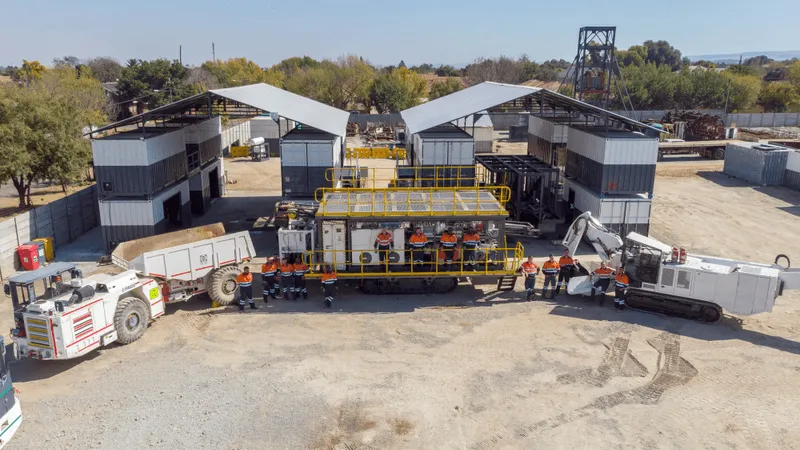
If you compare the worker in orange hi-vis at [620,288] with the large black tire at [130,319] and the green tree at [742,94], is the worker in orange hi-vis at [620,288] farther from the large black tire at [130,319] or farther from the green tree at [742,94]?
the green tree at [742,94]

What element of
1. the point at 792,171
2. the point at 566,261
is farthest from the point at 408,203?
the point at 792,171

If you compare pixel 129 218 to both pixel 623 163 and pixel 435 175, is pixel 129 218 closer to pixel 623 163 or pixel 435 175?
pixel 435 175

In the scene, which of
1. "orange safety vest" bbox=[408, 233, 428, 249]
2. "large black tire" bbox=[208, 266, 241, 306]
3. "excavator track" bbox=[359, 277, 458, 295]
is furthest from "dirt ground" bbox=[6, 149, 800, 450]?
Result: "orange safety vest" bbox=[408, 233, 428, 249]

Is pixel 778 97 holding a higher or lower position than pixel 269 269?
higher

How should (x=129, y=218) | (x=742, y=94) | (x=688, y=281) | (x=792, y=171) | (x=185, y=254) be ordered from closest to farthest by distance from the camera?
(x=688, y=281)
(x=185, y=254)
(x=129, y=218)
(x=792, y=171)
(x=742, y=94)

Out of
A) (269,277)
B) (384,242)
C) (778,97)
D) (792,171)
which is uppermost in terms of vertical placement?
(778,97)

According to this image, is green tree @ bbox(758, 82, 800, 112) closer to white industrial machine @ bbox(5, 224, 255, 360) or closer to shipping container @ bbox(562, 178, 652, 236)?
shipping container @ bbox(562, 178, 652, 236)

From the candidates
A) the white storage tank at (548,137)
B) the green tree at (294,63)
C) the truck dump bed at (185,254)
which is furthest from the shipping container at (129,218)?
the green tree at (294,63)
